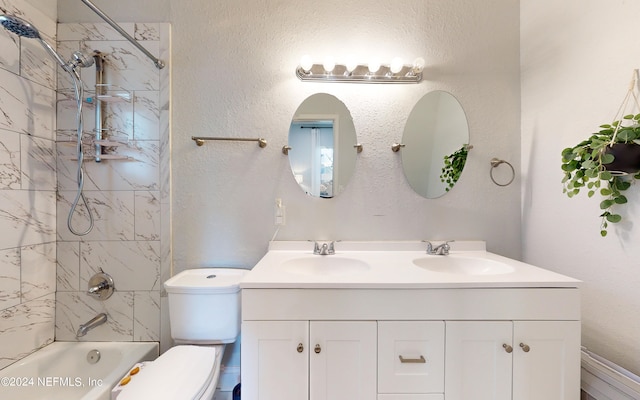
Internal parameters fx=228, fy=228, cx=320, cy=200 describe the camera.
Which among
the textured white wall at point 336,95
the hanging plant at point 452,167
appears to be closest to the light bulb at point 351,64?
the textured white wall at point 336,95

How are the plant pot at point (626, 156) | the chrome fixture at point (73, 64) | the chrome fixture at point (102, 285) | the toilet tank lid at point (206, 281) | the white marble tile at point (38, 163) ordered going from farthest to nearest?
the chrome fixture at point (102, 285) → the white marble tile at point (38, 163) → the toilet tank lid at point (206, 281) → the chrome fixture at point (73, 64) → the plant pot at point (626, 156)

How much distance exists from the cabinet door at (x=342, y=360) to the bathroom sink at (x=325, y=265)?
382mm

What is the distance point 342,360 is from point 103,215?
4.98 ft

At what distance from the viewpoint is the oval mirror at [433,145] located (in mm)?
1344

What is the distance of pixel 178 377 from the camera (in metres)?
0.88

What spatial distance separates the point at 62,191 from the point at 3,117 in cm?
42

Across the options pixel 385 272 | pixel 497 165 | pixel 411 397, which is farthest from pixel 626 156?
pixel 411 397

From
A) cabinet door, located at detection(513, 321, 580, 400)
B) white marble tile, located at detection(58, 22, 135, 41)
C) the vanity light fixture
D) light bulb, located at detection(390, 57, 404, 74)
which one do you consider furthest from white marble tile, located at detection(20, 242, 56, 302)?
cabinet door, located at detection(513, 321, 580, 400)

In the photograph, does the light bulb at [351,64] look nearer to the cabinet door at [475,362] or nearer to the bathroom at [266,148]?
the bathroom at [266,148]

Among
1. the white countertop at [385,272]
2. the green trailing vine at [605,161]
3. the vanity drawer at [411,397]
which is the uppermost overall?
the green trailing vine at [605,161]

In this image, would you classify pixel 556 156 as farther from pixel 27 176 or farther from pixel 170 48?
pixel 27 176

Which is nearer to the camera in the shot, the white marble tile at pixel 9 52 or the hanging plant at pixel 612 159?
the hanging plant at pixel 612 159

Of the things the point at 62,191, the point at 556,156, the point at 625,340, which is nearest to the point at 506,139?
the point at 556,156

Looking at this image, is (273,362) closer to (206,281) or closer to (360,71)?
(206,281)
